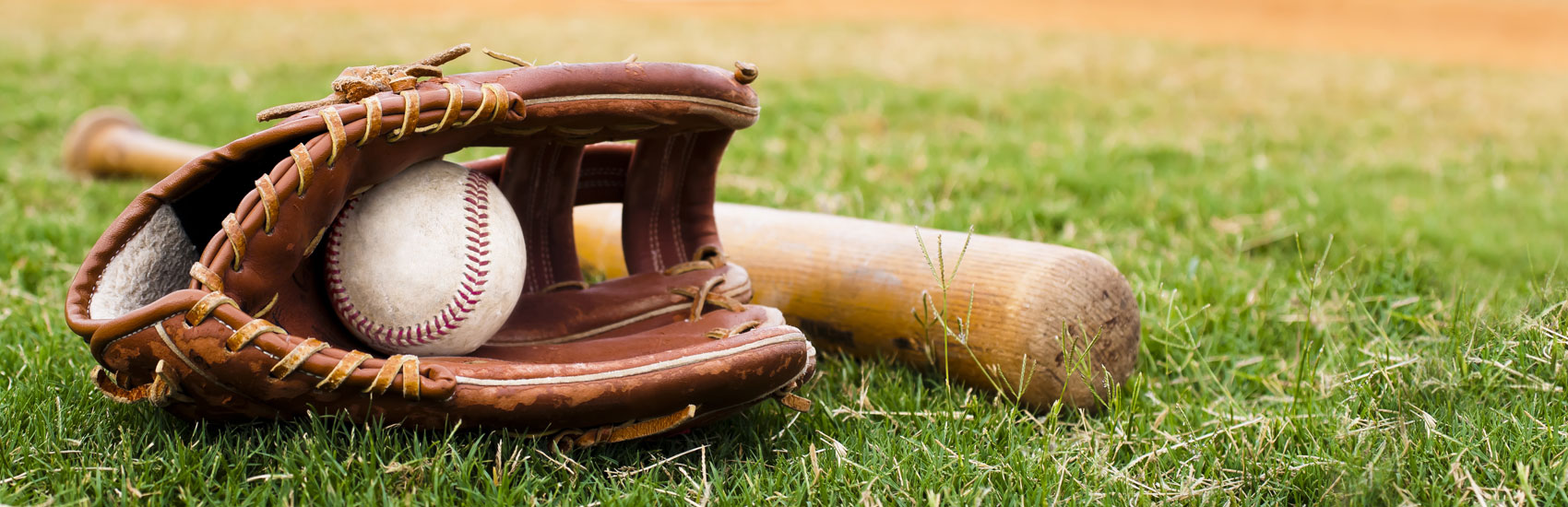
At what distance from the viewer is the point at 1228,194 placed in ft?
15.5

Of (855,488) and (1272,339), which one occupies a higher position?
(855,488)

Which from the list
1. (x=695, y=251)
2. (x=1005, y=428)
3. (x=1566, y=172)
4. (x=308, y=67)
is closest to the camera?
(x=1005, y=428)

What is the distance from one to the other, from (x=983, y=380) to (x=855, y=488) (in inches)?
27.0

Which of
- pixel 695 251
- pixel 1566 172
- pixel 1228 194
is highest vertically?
pixel 695 251

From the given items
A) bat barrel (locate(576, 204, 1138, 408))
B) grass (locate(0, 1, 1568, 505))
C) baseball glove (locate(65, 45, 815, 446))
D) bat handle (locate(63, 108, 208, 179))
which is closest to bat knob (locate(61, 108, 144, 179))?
bat handle (locate(63, 108, 208, 179))

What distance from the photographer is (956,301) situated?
8.61 ft

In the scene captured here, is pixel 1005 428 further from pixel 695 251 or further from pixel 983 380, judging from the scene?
pixel 695 251

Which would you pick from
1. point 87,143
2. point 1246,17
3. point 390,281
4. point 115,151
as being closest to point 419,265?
point 390,281

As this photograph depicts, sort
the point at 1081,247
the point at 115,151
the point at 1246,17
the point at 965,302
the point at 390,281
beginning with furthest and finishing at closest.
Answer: the point at 1246,17
the point at 115,151
the point at 1081,247
the point at 965,302
the point at 390,281

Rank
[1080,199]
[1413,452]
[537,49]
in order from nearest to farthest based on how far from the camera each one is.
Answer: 1. [1413,452]
2. [1080,199]
3. [537,49]

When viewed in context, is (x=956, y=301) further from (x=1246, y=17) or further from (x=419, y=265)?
(x=1246, y=17)

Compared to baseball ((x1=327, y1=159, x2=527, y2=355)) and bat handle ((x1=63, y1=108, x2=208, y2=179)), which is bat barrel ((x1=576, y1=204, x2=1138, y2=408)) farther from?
bat handle ((x1=63, y1=108, x2=208, y2=179))

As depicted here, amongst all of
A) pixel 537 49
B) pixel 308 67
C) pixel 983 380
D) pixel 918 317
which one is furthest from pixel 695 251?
pixel 537 49

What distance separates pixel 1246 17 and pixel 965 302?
611 inches
